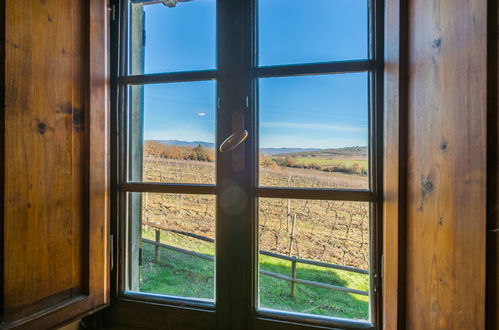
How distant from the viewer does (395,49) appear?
31.1 inches

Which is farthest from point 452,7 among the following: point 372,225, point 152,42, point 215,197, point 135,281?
point 135,281

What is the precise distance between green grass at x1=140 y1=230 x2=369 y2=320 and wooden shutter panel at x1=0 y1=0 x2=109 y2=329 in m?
0.20

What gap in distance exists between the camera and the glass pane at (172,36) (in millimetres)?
1051

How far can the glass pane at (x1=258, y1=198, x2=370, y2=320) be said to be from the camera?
94 centimetres

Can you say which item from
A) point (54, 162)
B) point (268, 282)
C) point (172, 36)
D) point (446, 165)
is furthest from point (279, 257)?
point (172, 36)

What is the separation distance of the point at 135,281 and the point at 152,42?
1.05 m

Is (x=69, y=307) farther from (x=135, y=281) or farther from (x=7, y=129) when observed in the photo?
(x=7, y=129)

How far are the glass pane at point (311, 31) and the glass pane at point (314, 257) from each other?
0.55 metres

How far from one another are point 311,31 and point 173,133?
68cm

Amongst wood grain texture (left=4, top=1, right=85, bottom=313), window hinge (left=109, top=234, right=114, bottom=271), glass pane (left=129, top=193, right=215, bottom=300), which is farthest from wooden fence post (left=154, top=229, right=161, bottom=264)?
wood grain texture (left=4, top=1, right=85, bottom=313)

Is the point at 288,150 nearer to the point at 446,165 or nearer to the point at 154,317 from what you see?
the point at 446,165

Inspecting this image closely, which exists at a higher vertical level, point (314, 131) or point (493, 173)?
point (314, 131)

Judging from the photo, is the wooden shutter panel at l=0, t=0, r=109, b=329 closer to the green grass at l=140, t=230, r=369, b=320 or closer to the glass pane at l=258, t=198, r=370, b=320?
the green grass at l=140, t=230, r=369, b=320

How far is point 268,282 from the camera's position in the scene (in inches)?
39.3
